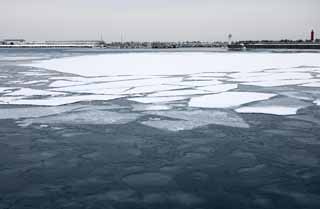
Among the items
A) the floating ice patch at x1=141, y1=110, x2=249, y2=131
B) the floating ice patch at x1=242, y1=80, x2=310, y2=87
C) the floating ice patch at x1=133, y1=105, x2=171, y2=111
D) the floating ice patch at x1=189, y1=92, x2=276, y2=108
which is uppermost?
the floating ice patch at x1=242, y1=80, x2=310, y2=87

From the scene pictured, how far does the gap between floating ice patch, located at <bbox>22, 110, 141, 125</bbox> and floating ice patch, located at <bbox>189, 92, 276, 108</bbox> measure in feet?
4.05

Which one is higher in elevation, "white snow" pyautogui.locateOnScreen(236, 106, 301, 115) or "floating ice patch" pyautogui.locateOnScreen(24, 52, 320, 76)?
"floating ice patch" pyautogui.locateOnScreen(24, 52, 320, 76)

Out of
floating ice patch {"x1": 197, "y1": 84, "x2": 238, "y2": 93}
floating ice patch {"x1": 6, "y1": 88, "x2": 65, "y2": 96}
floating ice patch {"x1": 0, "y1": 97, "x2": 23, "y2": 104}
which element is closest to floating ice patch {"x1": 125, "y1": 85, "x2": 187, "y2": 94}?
floating ice patch {"x1": 197, "y1": 84, "x2": 238, "y2": 93}

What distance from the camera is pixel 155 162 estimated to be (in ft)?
9.48

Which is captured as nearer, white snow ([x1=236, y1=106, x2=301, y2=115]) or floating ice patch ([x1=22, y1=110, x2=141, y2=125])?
floating ice patch ([x1=22, y1=110, x2=141, y2=125])

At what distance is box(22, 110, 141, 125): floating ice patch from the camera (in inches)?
171

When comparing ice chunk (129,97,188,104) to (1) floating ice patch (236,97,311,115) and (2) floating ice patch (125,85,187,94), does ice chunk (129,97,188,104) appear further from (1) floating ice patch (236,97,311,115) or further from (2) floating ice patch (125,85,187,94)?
(1) floating ice patch (236,97,311,115)

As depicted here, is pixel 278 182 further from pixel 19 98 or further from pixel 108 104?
pixel 19 98

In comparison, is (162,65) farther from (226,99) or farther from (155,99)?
(226,99)

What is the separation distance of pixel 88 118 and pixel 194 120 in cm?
132

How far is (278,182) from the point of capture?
2479 millimetres

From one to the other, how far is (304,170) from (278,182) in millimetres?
343

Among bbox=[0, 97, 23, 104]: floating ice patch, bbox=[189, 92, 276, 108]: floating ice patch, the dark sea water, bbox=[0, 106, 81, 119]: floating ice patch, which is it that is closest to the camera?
the dark sea water

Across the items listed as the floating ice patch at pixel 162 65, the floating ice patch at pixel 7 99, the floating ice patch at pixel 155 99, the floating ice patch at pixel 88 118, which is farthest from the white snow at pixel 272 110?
the floating ice patch at pixel 162 65
